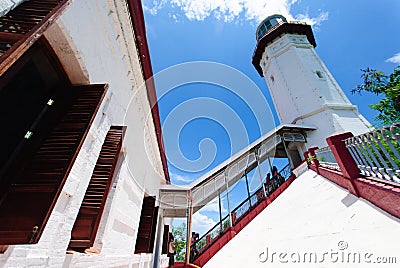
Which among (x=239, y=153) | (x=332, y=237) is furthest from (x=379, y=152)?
(x=239, y=153)

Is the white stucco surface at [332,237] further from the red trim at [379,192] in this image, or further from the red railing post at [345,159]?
the red railing post at [345,159]

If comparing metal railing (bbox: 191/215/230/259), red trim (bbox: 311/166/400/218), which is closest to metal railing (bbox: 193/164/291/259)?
metal railing (bbox: 191/215/230/259)

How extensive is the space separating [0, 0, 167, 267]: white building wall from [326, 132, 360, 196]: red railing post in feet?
13.5

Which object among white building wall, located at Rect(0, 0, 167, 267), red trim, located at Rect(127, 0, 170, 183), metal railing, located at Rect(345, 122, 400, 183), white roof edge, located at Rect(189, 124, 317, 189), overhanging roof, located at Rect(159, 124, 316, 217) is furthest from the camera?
white roof edge, located at Rect(189, 124, 317, 189)

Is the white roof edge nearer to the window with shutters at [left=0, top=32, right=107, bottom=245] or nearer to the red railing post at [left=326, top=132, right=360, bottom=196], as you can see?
the red railing post at [left=326, top=132, right=360, bottom=196]

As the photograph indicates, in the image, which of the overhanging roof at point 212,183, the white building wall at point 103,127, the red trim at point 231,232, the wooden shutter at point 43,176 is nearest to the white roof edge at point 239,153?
the overhanging roof at point 212,183

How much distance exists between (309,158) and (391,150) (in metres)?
5.20

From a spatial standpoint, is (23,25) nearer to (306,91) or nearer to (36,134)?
(36,134)

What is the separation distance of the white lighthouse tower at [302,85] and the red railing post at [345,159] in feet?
26.3

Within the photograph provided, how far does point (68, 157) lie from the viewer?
1.41m

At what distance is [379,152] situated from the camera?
2727mm

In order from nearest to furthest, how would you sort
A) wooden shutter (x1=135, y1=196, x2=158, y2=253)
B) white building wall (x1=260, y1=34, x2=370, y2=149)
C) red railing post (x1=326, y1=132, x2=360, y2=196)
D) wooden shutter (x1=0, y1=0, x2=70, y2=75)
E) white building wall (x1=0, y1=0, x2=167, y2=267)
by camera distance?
wooden shutter (x1=0, y1=0, x2=70, y2=75), white building wall (x1=0, y1=0, x2=167, y2=267), red railing post (x1=326, y1=132, x2=360, y2=196), wooden shutter (x1=135, y1=196, x2=158, y2=253), white building wall (x1=260, y1=34, x2=370, y2=149)

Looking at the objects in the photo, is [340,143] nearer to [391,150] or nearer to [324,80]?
[391,150]

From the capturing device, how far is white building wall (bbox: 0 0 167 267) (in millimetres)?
1438
